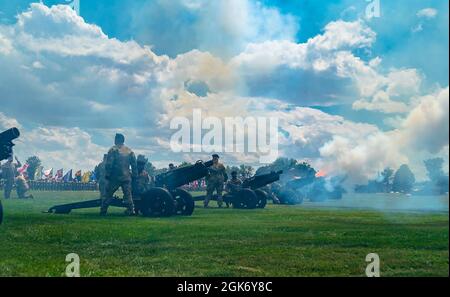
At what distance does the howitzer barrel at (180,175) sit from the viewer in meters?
16.5

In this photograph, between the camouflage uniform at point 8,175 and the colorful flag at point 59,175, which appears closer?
the camouflage uniform at point 8,175

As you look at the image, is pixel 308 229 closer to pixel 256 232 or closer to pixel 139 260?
pixel 256 232

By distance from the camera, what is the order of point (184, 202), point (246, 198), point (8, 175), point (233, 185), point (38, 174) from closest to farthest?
point (184, 202) → point (246, 198) → point (233, 185) → point (8, 175) → point (38, 174)

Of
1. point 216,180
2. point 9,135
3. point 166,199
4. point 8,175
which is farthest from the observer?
point 8,175

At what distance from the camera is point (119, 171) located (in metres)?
14.7

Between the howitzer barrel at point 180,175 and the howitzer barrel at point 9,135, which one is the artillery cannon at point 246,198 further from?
the howitzer barrel at point 9,135

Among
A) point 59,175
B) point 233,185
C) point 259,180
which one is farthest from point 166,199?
point 59,175

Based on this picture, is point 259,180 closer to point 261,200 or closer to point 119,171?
point 261,200

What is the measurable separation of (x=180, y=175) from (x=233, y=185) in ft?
20.3

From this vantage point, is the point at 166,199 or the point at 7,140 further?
the point at 166,199

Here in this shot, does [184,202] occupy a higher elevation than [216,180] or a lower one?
lower

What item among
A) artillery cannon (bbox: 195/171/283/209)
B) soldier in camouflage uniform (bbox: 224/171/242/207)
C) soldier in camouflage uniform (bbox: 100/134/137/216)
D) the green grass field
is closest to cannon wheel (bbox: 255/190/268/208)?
artillery cannon (bbox: 195/171/283/209)

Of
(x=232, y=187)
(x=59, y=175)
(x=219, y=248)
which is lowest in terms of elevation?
(x=219, y=248)

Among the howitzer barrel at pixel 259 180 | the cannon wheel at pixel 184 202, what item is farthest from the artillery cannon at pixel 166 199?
the howitzer barrel at pixel 259 180
